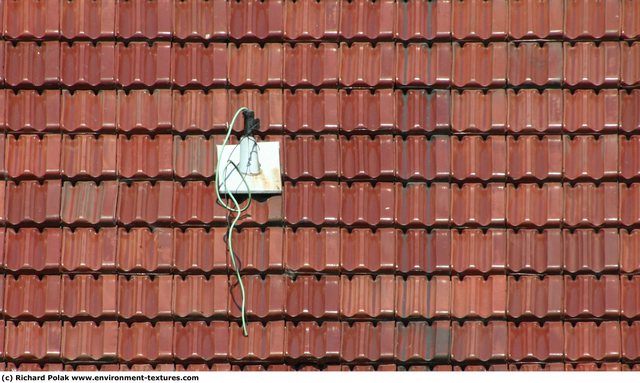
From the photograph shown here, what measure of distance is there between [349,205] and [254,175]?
Answer: 30.2 inches

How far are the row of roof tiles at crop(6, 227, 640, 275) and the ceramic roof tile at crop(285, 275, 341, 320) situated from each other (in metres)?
0.08

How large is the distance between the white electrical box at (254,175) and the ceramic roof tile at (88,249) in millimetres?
952

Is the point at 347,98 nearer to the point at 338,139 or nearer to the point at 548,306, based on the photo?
the point at 338,139

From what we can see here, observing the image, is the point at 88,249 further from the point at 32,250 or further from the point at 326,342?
the point at 326,342

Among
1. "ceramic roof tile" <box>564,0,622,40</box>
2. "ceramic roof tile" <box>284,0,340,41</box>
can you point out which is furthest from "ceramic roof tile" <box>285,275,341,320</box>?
"ceramic roof tile" <box>564,0,622,40</box>

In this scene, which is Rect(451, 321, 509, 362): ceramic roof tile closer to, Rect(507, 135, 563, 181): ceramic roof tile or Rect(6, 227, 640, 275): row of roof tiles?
Rect(6, 227, 640, 275): row of roof tiles

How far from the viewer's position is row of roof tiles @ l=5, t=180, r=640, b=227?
852cm

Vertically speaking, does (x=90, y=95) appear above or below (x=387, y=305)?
above

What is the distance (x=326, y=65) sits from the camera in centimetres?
864

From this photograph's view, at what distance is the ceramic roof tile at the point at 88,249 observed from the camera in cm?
851

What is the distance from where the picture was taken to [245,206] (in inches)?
336
